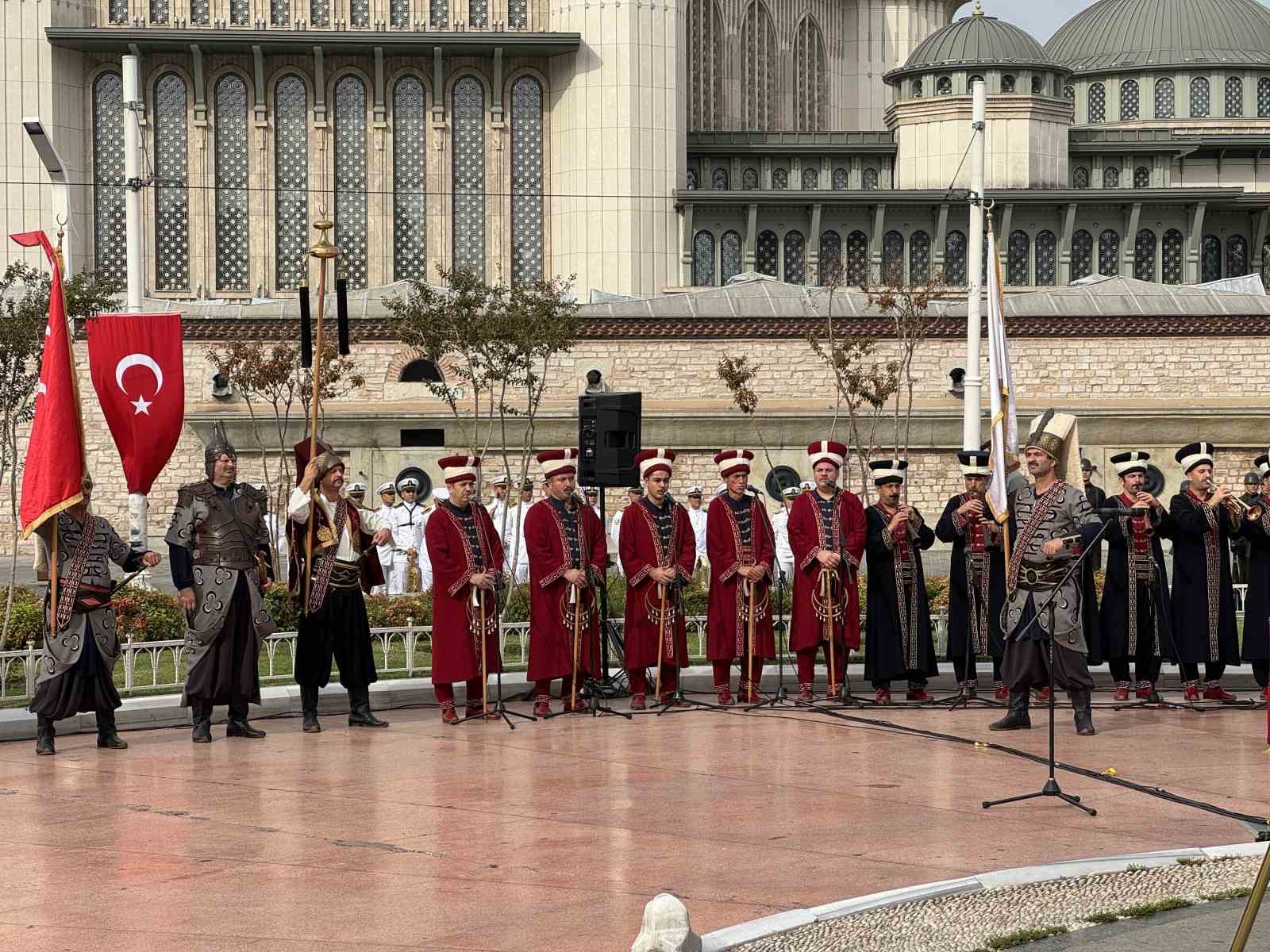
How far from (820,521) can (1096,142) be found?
34450mm

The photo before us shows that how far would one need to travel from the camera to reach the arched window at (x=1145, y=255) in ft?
136

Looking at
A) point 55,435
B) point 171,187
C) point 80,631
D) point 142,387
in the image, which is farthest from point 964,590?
point 171,187

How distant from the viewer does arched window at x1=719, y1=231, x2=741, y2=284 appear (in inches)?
1629

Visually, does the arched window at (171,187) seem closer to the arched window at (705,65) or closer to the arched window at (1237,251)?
the arched window at (705,65)

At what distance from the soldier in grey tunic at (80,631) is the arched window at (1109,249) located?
33.6m

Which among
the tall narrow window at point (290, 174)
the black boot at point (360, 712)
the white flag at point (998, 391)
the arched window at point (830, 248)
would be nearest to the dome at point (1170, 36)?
the arched window at point (830, 248)

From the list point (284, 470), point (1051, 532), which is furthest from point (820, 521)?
point (284, 470)

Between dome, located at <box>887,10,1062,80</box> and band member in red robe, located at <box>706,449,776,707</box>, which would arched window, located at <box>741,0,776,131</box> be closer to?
dome, located at <box>887,10,1062,80</box>

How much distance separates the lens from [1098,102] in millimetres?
55406

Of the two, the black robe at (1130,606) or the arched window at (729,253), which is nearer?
the black robe at (1130,606)

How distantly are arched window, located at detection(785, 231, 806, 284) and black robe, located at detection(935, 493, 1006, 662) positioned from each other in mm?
28681

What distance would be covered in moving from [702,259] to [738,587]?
29263 millimetres

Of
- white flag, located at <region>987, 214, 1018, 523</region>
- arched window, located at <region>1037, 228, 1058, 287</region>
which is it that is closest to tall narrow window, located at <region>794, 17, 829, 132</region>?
arched window, located at <region>1037, 228, 1058, 287</region>

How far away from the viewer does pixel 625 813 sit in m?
8.64
